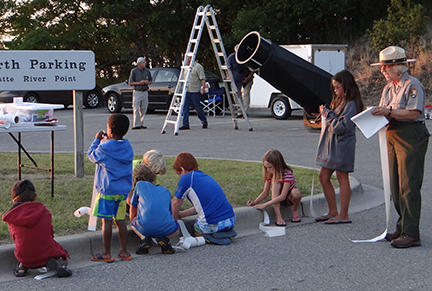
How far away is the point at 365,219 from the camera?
6.91 metres

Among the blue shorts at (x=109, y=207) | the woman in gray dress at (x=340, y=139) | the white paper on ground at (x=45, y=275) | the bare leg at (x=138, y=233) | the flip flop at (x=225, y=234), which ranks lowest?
the white paper on ground at (x=45, y=275)

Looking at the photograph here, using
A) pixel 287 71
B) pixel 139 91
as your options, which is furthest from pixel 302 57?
pixel 287 71

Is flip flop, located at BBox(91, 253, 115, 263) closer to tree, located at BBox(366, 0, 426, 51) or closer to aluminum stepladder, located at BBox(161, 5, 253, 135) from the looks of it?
aluminum stepladder, located at BBox(161, 5, 253, 135)

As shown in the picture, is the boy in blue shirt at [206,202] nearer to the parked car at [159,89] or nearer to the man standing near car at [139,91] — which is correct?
the man standing near car at [139,91]

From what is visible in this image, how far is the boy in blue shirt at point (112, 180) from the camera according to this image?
5320 millimetres

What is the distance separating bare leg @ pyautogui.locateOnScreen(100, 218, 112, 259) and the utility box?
13.6m

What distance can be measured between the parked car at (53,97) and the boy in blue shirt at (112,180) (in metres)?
17.8

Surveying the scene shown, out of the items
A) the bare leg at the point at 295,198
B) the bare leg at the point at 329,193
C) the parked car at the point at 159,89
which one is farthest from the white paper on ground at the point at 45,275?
the parked car at the point at 159,89

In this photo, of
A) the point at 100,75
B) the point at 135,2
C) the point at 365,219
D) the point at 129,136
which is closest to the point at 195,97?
the point at 129,136

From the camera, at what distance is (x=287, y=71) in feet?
38.7

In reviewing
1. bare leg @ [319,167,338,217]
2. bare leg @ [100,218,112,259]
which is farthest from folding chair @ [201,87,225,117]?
bare leg @ [100,218,112,259]

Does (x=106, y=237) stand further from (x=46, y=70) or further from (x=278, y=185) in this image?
(x=46, y=70)

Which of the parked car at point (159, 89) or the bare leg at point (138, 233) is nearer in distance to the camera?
the bare leg at point (138, 233)

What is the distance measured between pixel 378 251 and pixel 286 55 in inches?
269
